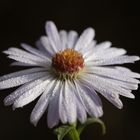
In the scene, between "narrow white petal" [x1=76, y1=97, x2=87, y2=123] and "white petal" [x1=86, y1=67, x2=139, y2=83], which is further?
"white petal" [x1=86, y1=67, x2=139, y2=83]

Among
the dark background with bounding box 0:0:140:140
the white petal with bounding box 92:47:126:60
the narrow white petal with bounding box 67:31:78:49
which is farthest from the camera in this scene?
the dark background with bounding box 0:0:140:140

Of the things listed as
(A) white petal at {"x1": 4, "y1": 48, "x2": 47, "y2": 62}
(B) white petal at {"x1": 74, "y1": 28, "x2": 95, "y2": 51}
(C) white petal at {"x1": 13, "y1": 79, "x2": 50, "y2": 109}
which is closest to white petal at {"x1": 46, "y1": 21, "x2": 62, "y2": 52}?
(B) white petal at {"x1": 74, "y1": 28, "x2": 95, "y2": 51}

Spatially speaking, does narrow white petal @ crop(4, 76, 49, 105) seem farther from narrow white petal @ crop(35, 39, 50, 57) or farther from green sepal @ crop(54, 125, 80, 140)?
narrow white petal @ crop(35, 39, 50, 57)

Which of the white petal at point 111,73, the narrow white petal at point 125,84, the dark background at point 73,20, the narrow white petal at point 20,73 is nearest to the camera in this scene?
the narrow white petal at point 125,84

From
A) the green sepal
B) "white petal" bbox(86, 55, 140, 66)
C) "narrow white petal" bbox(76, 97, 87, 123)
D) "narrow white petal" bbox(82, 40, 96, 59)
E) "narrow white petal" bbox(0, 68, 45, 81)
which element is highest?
"narrow white petal" bbox(0, 68, 45, 81)

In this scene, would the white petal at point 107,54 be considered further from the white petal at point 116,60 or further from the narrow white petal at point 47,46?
the narrow white petal at point 47,46

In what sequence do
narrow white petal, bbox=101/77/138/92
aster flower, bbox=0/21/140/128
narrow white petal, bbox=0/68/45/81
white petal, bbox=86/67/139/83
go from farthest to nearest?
narrow white petal, bbox=0/68/45/81, white petal, bbox=86/67/139/83, narrow white petal, bbox=101/77/138/92, aster flower, bbox=0/21/140/128

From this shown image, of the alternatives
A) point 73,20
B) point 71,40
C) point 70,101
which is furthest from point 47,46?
point 73,20

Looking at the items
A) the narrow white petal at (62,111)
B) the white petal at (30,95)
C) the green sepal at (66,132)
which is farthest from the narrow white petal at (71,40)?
the green sepal at (66,132)
